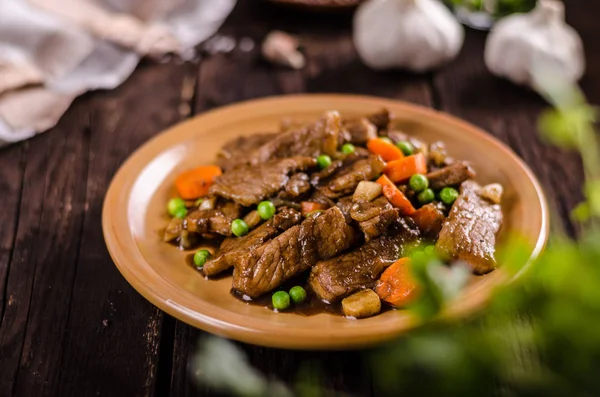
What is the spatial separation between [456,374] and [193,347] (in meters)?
2.06

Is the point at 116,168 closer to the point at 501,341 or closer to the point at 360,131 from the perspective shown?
the point at 360,131

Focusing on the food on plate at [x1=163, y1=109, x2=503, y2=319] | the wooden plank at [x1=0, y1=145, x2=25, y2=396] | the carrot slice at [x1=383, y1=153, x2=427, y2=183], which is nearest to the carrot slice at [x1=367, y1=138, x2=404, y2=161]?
the food on plate at [x1=163, y1=109, x2=503, y2=319]

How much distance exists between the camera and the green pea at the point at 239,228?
3.04 metres

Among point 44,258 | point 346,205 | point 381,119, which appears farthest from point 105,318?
point 381,119

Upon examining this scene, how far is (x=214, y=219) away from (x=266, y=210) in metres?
0.25

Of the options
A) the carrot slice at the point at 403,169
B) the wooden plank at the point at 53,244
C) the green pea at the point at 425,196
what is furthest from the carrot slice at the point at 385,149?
the wooden plank at the point at 53,244

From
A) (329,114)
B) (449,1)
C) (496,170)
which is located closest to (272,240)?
(329,114)

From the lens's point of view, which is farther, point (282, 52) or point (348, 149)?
point (282, 52)

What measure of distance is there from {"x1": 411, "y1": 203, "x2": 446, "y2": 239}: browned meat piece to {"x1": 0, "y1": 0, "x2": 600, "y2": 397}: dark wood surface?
70 cm

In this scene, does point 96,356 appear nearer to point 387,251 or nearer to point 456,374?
point 387,251

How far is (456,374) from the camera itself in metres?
0.87

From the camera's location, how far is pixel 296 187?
10.4 feet

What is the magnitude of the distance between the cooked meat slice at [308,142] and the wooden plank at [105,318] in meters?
0.89

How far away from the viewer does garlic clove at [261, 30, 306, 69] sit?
16.0 ft
